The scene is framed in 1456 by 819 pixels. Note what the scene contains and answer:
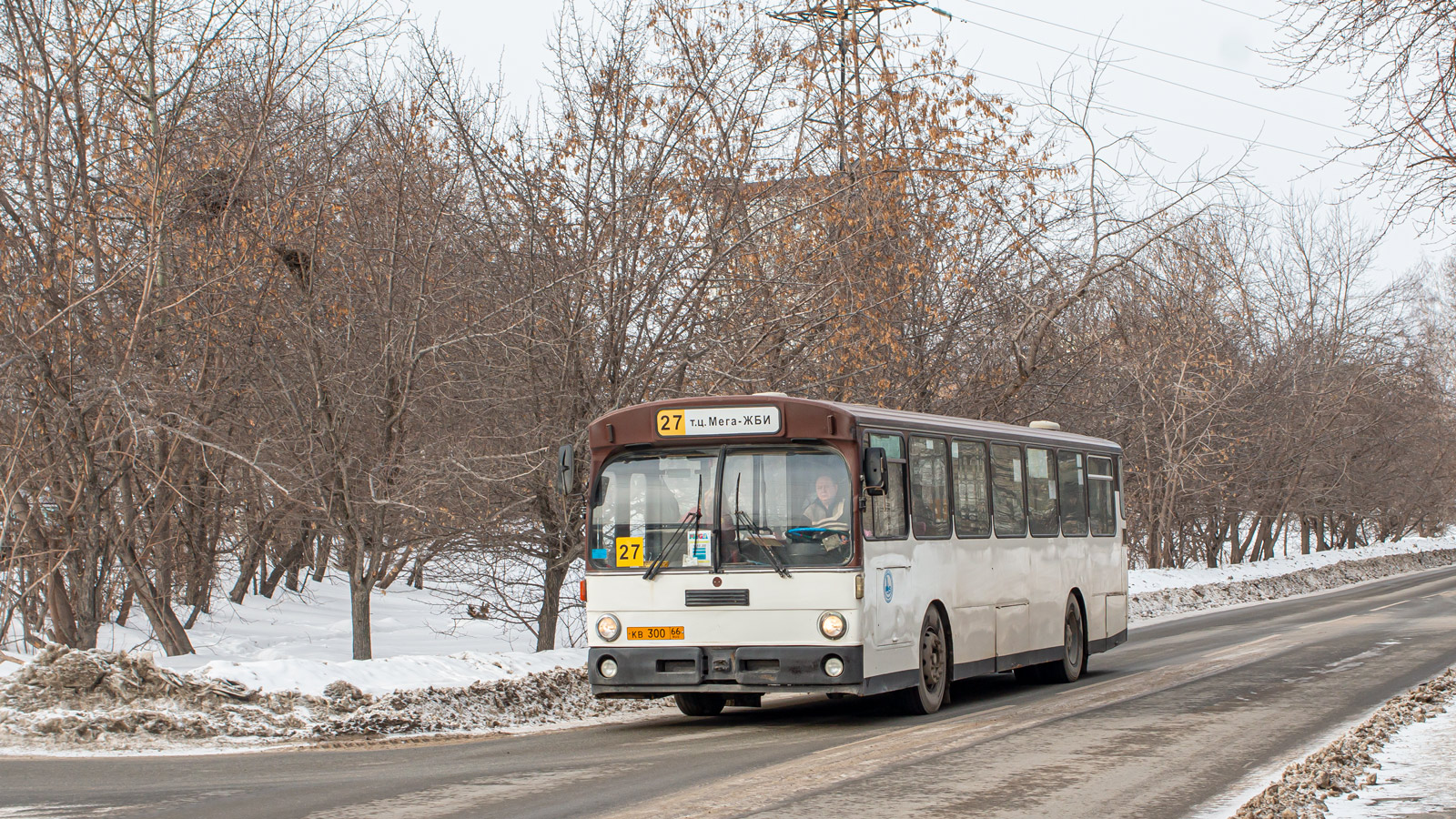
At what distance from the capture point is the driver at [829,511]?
37.9ft

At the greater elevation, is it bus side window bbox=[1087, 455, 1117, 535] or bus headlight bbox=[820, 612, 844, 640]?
A: bus side window bbox=[1087, 455, 1117, 535]

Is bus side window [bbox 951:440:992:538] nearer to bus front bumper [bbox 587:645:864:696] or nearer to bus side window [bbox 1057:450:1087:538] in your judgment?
bus side window [bbox 1057:450:1087:538]

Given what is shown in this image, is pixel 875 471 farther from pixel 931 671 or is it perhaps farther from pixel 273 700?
pixel 273 700

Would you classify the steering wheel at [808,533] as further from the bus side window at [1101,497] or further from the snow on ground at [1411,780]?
the bus side window at [1101,497]

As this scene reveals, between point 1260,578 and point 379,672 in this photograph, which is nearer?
point 379,672

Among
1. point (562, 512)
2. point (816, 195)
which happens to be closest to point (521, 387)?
point (562, 512)

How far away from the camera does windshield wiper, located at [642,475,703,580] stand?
38.8 feet

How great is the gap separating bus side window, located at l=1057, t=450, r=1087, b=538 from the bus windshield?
18.1 feet

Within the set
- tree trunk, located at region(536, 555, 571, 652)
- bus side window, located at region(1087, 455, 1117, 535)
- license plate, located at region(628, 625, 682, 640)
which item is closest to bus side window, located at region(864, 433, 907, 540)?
license plate, located at region(628, 625, 682, 640)

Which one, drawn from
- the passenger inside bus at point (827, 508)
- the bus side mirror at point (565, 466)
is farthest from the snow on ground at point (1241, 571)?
the bus side mirror at point (565, 466)

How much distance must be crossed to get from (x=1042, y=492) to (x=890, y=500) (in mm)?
4182

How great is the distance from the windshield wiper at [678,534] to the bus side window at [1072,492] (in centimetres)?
595

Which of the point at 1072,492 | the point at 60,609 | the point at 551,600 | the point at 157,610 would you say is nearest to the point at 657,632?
the point at 551,600

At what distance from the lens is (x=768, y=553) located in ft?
38.1
